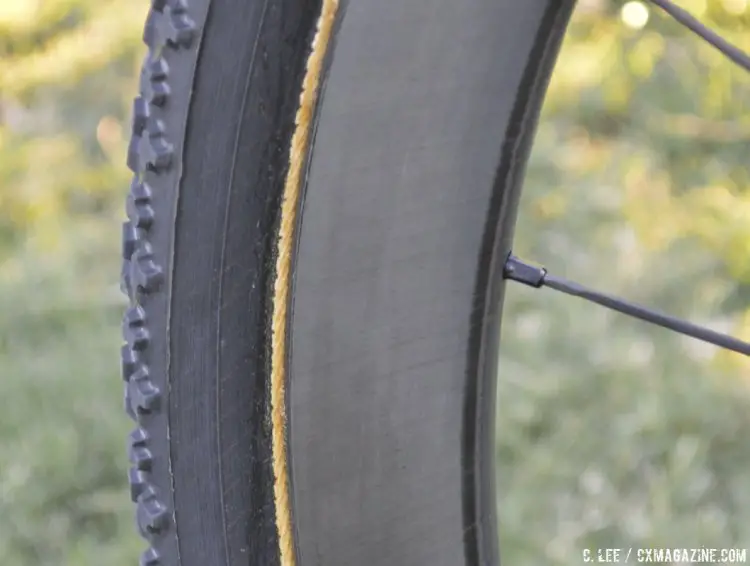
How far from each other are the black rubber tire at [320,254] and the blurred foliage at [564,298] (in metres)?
0.43

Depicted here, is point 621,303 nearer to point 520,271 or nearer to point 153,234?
point 520,271

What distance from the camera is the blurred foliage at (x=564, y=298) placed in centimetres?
88

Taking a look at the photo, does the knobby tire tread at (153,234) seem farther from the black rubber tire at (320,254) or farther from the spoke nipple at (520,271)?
the spoke nipple at (520,271)

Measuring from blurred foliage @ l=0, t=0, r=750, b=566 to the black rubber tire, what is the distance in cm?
43

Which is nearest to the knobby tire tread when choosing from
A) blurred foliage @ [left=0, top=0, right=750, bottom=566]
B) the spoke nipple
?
the spoke nipple

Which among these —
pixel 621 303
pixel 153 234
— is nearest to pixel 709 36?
pixel 621 303

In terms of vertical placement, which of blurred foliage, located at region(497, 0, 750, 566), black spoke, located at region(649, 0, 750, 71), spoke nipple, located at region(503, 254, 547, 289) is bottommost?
blurred foliage, located at region(497, 0, 750, 566)

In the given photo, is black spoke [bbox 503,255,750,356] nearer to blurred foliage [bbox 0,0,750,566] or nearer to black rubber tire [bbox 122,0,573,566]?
black rubber tire [bbox 122,0,573,566]

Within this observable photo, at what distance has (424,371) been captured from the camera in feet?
1.48

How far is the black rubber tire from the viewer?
40cm

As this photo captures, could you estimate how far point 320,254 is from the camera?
0.42 m

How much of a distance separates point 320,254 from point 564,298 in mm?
715

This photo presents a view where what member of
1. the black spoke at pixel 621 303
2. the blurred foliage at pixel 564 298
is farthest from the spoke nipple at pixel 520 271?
the blurred foliage at pixel 564 298

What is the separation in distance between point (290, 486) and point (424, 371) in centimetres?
8
